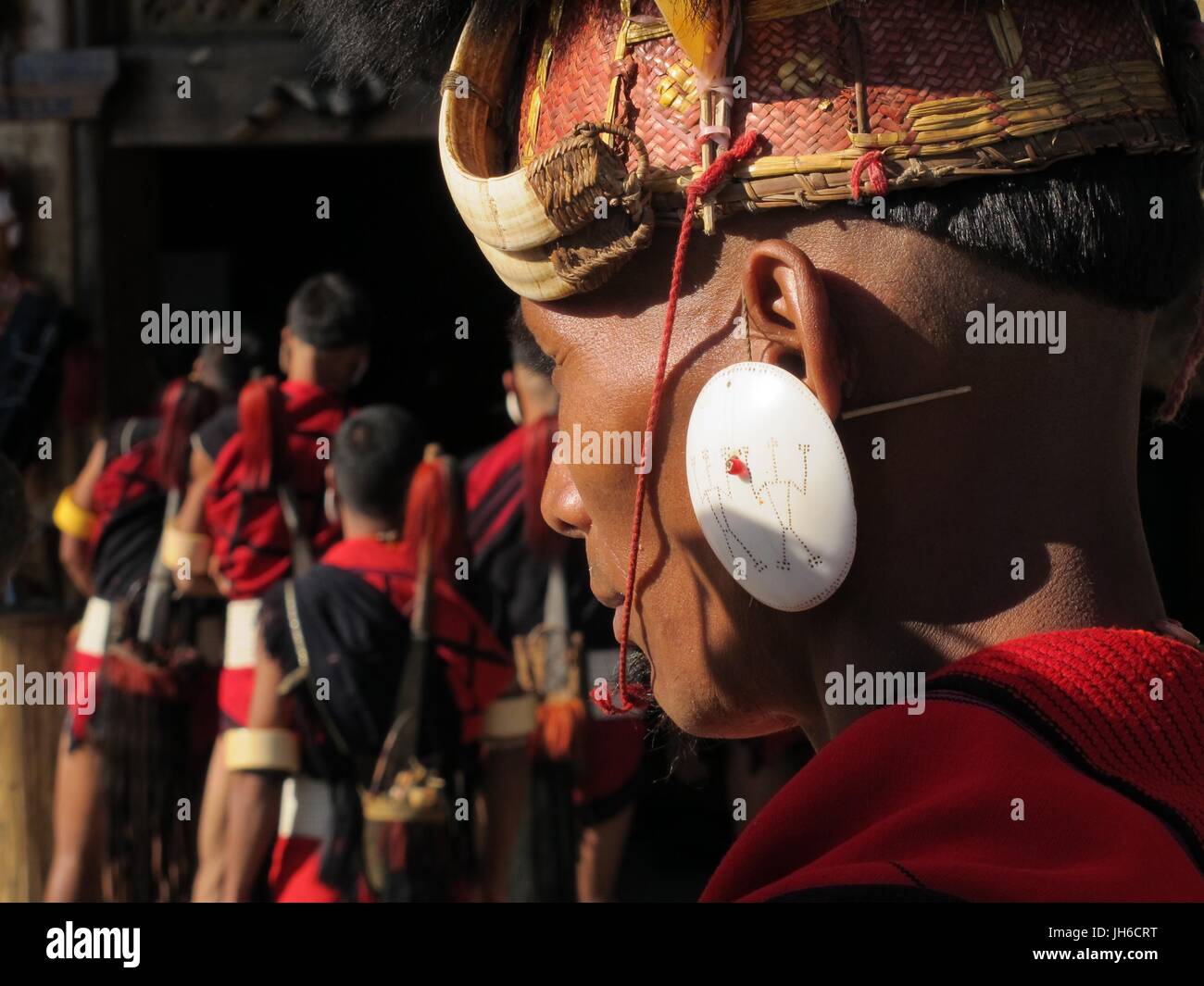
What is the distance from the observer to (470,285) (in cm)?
791

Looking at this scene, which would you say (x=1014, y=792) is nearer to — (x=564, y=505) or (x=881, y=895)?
(x=881, y=895)

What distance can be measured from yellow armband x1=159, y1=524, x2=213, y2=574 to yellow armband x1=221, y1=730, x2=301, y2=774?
2.36ft

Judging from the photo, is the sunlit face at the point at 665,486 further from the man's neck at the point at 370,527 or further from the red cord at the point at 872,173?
the man's neck at the point at 370,527

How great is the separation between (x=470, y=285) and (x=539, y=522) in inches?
118

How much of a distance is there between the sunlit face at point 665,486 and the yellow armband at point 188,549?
4.01m

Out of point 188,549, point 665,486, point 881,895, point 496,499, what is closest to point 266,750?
point 188,549

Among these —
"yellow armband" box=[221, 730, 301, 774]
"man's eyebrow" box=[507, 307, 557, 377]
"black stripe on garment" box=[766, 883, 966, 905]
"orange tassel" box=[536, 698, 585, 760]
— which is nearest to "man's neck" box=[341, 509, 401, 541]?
"yellow armband" box=[221, 730, 301, 774]

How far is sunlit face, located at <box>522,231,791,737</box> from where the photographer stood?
4.93 ft

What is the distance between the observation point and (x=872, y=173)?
1.40 m

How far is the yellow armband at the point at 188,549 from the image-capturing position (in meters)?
5.45

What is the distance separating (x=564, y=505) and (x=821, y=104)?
501mm

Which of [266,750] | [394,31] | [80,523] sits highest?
[394,31]

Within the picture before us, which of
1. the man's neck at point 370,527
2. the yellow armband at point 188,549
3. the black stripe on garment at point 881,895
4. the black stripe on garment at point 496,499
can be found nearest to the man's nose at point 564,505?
the black stripe on garment at point 881,895
